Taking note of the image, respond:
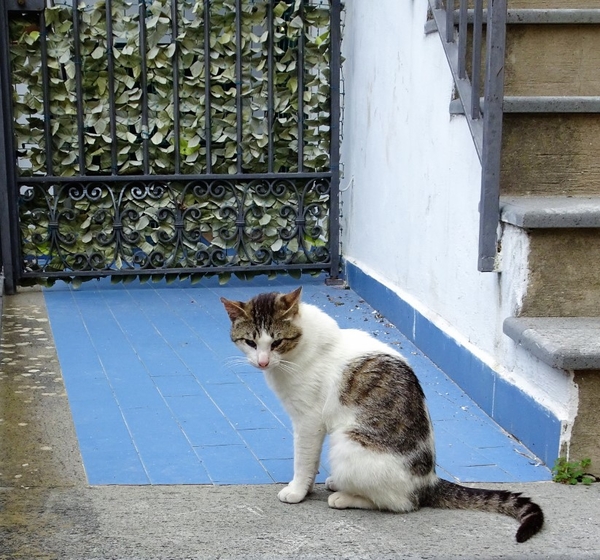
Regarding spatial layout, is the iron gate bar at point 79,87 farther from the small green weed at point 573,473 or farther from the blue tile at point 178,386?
the small green weed at point 573,473

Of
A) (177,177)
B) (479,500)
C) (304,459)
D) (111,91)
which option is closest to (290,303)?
(304,459)

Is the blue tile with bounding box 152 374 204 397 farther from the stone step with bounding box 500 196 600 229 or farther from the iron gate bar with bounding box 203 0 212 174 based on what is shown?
the iron gate bar with bounding box 203 0 212 174

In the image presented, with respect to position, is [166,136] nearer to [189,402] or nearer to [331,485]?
[189,402]

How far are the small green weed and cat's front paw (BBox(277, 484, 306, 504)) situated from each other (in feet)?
2.77

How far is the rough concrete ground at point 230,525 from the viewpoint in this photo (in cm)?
243

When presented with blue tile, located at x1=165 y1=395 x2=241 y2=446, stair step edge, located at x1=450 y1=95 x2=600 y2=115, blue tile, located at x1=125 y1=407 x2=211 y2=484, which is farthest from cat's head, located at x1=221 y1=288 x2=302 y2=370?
stair step edge, located at x1=450 y1=95 x2=600 y2=115

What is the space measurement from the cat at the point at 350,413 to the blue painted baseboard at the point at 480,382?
0.44 metres

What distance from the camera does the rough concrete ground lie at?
243 centimetres

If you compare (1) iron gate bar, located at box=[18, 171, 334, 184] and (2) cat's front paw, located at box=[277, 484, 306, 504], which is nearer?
(2) cat's front paw, located at box=[277, 484, 306, 504]

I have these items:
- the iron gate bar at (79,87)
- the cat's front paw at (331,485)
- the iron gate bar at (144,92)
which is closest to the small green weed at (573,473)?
the cat's front paw at (331,485)

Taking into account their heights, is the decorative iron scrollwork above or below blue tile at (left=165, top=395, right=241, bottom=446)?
above

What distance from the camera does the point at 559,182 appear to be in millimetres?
3605

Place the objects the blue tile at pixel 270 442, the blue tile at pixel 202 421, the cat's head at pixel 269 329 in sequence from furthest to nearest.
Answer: the blue tile at pixel 202 421, the blue tile at pixel 270 442, the cat's head at pixel 269 329

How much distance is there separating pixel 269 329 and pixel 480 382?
4.13ft
